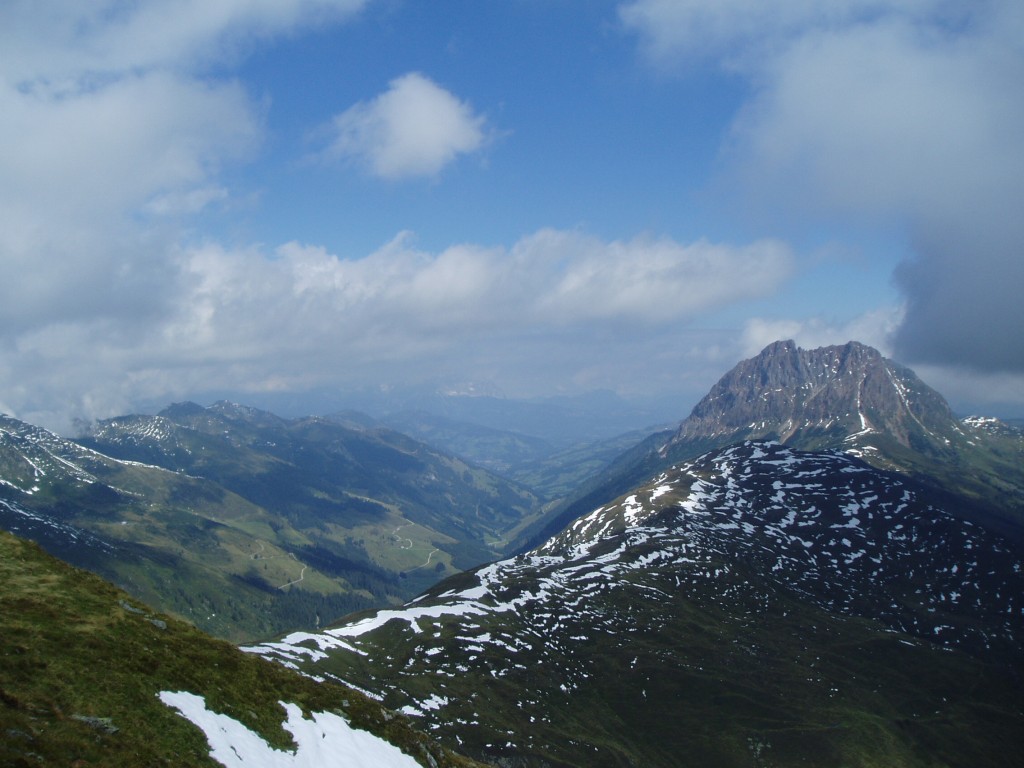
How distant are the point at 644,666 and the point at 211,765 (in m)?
170

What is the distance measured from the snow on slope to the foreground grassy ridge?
0.85 meters

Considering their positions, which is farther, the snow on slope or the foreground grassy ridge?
the snow on slope

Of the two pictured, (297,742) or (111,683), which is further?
(297,742)

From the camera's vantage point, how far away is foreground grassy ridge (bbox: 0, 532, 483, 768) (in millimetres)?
29375

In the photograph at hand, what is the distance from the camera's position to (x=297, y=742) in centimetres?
4109

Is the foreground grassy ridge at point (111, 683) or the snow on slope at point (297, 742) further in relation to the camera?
the snow on slope at point (297, 742)

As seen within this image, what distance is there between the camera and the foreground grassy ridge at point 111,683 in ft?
96.4

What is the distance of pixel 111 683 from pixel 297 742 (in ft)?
40.1

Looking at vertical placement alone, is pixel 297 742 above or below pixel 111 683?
below

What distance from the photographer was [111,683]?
3497 centimetres

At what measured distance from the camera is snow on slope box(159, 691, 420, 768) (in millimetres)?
35875

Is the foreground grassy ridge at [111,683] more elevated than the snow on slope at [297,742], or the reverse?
the foreground grassy ridge at [111,683]

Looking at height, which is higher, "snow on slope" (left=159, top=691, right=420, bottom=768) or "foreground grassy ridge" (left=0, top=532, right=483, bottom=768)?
"foreground grassy ridge" (left=0, top=532, right=483, bottom=768)

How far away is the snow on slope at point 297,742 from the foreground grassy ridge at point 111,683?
853mm
